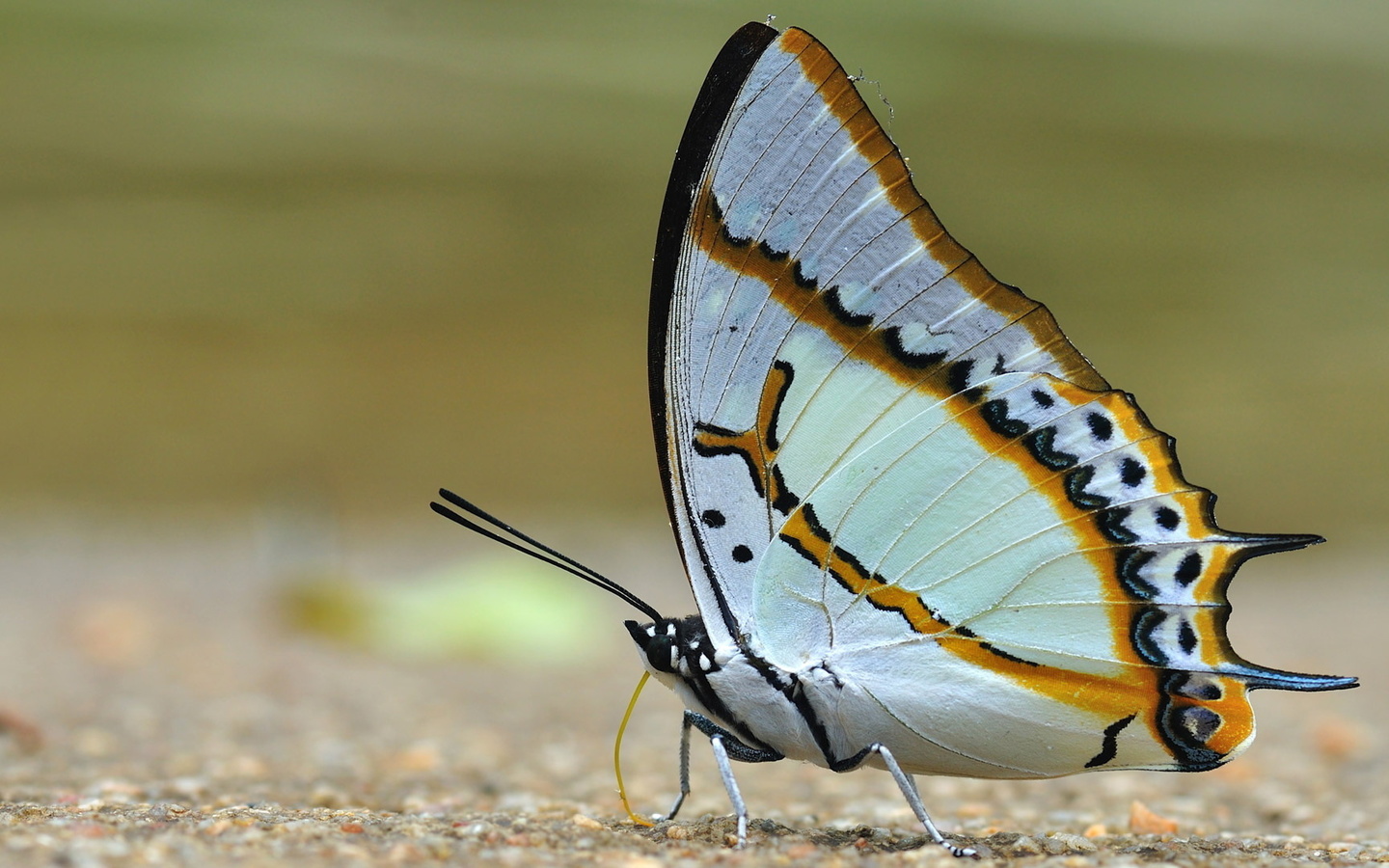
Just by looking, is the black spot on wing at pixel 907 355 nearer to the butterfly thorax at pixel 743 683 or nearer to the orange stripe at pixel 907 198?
the orange stripe at pixel 907 198

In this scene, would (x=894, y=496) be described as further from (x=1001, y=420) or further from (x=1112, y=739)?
(x=1112, y=739)

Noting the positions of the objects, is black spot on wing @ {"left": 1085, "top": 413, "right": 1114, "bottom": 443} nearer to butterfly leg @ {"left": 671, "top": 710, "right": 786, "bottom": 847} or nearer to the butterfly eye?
the butterfly eye

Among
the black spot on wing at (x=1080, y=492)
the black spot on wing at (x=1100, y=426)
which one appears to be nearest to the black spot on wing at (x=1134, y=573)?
the black spot on wing at (x=1080, y=492)

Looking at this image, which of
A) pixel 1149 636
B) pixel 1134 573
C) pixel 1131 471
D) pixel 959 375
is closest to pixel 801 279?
pixel 959 375

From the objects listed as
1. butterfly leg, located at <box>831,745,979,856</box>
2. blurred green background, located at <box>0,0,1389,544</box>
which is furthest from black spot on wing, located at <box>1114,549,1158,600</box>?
blurred green background, located at <box>0,0,1389,544</box>

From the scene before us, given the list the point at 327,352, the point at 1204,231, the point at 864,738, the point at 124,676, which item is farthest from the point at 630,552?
the point at 864,738

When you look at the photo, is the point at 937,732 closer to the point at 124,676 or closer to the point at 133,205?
the point at 124,676
